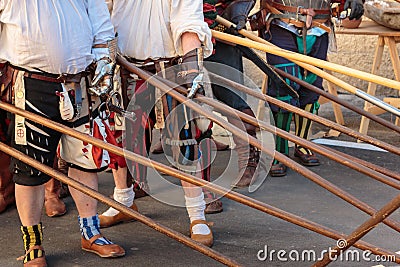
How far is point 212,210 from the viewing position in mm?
4504

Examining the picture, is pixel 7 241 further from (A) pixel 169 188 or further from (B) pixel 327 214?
(B) pixel 327 214

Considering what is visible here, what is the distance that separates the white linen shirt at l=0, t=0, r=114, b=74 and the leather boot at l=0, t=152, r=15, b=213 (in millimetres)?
1247

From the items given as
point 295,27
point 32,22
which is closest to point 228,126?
point 32,22

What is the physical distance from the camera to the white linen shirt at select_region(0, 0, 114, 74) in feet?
10.7

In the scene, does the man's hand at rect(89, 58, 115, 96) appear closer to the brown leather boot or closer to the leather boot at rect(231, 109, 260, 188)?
the brown leather boot

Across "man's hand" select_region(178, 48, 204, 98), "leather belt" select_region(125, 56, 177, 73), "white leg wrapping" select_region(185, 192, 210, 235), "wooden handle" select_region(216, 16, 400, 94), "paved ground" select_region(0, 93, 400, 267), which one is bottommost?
"paved ground" select_region(0, 93, 400, 267)

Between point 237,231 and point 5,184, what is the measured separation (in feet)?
4.82

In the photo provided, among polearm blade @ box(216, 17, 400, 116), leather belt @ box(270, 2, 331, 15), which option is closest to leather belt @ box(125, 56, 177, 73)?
polearm blade @ box(216, 17, 400, 116)

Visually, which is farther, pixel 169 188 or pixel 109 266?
pixel 169 188

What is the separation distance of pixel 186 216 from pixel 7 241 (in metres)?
1.06

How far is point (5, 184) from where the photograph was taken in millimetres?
4520

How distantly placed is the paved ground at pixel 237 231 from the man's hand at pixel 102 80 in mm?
951

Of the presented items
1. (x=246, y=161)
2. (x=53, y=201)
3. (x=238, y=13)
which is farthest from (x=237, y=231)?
(x=238, y=13)

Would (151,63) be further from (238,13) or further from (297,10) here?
(297,10)
